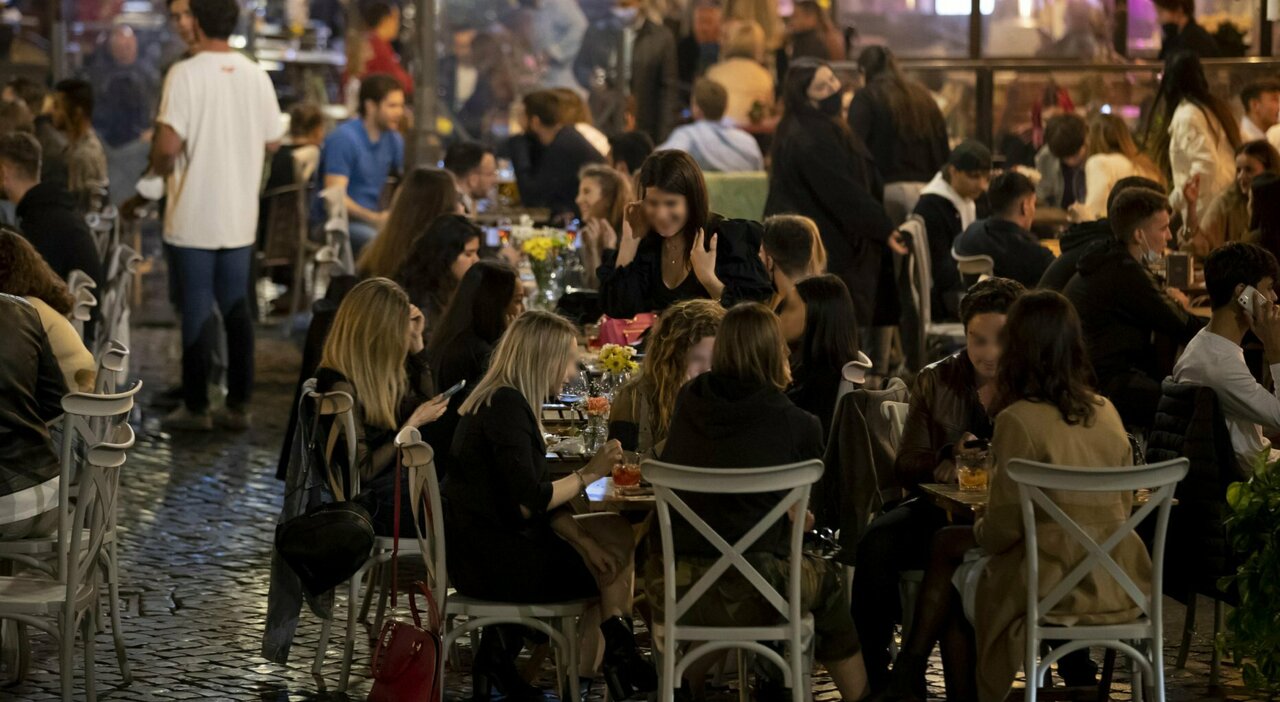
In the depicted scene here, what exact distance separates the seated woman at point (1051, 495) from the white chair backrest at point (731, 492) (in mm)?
496

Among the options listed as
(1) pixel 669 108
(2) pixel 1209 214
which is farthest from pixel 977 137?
(2) pixel 1209 214

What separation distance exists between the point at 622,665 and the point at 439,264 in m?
2.68

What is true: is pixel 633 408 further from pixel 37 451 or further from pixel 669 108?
pixel 669 108

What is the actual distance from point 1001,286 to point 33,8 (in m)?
12.4

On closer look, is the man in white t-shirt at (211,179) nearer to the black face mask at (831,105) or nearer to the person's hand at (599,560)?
the black face mask at (831,105)

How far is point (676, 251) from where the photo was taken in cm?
Answer: 682

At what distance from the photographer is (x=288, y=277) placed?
42.5ft

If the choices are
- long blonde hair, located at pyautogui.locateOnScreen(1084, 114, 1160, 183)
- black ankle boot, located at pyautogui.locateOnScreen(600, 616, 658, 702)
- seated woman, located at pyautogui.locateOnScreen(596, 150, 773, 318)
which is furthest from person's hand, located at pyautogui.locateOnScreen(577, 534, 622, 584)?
long blonde hair, located at pyautogui.locateOnScreen(1084, 114, 1160, 183)

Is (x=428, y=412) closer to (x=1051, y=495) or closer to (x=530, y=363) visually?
(x=530, y=363)

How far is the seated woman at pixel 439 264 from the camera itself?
7.47 metres

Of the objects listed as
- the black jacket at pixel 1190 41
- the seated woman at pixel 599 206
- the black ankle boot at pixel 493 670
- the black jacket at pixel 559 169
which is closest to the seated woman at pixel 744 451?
the black ankle boot at pixel 493 670

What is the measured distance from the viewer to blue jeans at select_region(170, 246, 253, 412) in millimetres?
9516

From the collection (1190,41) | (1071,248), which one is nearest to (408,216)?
(1071,248)

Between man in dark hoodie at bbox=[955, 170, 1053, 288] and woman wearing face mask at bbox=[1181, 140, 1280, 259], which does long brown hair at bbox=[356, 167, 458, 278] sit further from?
woman wearing face mask at bbox=[1181, 140, 1280, 259]
